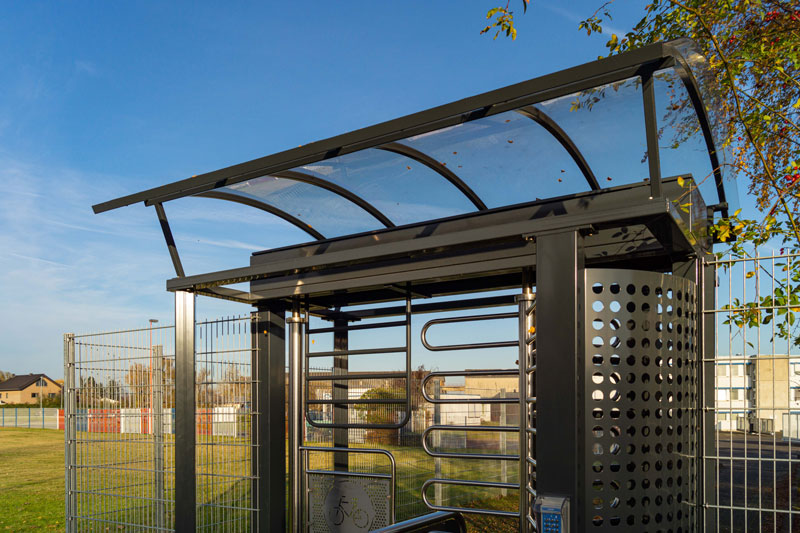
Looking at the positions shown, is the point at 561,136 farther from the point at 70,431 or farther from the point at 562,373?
the point at 70,431

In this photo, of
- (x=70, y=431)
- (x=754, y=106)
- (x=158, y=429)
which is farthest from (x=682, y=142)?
(x=70, y=431)

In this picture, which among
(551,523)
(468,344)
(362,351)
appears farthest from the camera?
(362,351)

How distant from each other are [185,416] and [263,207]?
6.51ft

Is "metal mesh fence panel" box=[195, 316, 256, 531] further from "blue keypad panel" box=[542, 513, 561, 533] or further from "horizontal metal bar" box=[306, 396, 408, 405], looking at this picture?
"blue keypad panel" box=[542, 513, 561, 533]

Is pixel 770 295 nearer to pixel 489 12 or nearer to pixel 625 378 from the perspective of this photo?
pixel 625 378

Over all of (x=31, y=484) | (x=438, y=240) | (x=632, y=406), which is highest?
(x=438, y=240)

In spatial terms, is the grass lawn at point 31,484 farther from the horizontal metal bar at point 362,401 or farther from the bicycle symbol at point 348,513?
the horizontal metal bar at point 362,401

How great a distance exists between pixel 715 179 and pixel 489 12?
2296mm

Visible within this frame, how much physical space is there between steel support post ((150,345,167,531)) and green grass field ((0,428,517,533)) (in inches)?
3.5

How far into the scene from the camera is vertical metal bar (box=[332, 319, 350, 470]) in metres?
6.12

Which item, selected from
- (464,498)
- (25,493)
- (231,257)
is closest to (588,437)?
(231,257)

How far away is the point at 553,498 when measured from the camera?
3.22 meters

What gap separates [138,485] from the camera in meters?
6.61

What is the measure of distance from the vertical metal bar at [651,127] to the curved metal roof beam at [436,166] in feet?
6.32
